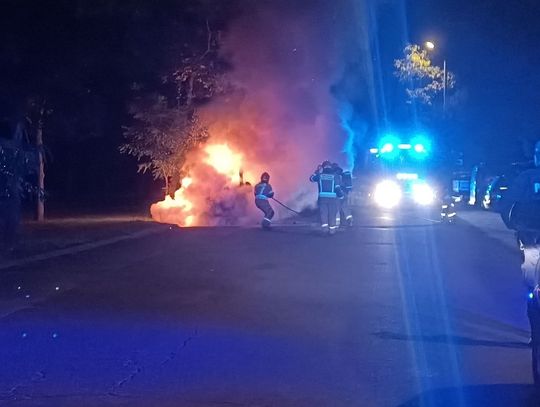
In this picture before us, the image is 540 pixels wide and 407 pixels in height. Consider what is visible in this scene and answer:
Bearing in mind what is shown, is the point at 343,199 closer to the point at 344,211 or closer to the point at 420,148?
the point at 344,211

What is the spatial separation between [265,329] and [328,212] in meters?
13.3

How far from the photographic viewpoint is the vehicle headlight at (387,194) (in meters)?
36.6

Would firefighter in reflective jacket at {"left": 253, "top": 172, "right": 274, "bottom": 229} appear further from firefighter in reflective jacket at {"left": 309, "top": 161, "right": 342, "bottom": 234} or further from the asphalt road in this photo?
the asphalt road

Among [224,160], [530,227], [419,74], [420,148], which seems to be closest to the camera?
[530,227]

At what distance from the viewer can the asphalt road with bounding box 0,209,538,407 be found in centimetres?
820

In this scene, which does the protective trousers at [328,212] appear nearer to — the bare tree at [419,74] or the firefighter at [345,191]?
the firefighter at [345,191]

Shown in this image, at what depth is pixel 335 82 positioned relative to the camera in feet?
Answer: 101

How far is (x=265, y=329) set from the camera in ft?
36.2

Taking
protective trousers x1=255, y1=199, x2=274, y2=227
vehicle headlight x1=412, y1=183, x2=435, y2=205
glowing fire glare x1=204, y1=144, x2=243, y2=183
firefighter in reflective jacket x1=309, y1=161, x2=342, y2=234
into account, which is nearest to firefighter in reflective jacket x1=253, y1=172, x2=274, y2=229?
protective trousers x1=255, y1=199, x2=274, y2=227

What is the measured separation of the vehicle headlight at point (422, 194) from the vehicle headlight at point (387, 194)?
0.59 metres

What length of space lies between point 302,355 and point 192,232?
51.3 ft

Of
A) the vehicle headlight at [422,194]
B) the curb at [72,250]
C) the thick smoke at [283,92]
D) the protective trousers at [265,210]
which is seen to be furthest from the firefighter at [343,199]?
the vehicle headlight at [422,194]

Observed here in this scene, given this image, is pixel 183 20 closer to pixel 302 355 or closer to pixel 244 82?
pixel 244 82

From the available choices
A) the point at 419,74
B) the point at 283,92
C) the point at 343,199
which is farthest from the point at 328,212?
the point at 419,74
